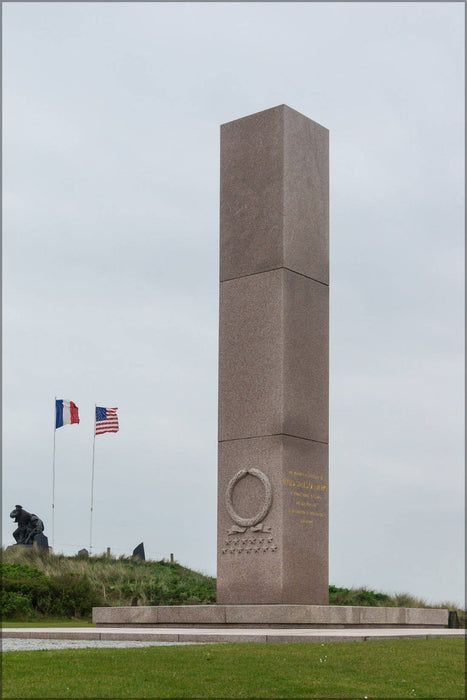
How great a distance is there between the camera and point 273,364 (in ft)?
52.7

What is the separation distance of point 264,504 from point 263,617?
2347 mm

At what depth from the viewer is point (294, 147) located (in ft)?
56.1

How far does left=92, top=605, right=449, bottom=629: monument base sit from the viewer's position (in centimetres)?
1362

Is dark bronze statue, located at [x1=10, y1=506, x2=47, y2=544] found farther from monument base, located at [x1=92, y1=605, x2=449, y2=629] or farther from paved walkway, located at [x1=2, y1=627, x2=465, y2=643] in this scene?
paved walkway, located at [x1=2, y1=627, x2=465, y2=643]

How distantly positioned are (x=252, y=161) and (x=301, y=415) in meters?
4.67

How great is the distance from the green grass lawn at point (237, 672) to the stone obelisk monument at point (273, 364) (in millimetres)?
5286

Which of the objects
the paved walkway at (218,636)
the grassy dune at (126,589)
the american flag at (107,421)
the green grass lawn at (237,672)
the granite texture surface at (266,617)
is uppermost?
the american flag at (107,421)

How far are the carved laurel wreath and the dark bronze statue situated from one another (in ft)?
65.4

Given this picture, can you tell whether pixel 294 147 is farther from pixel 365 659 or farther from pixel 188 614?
pixel 365 659

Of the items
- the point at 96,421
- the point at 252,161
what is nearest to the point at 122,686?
the point at 252,161

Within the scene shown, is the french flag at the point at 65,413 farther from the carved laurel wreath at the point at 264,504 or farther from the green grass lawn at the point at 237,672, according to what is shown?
the green grass lawn at the point at 237,672

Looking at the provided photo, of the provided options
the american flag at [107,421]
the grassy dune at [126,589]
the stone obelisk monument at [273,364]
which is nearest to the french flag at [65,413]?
the american flag at [107,421]

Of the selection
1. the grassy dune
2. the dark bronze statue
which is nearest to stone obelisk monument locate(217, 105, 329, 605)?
the grassy dune

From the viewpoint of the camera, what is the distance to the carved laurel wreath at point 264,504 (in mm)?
15594
